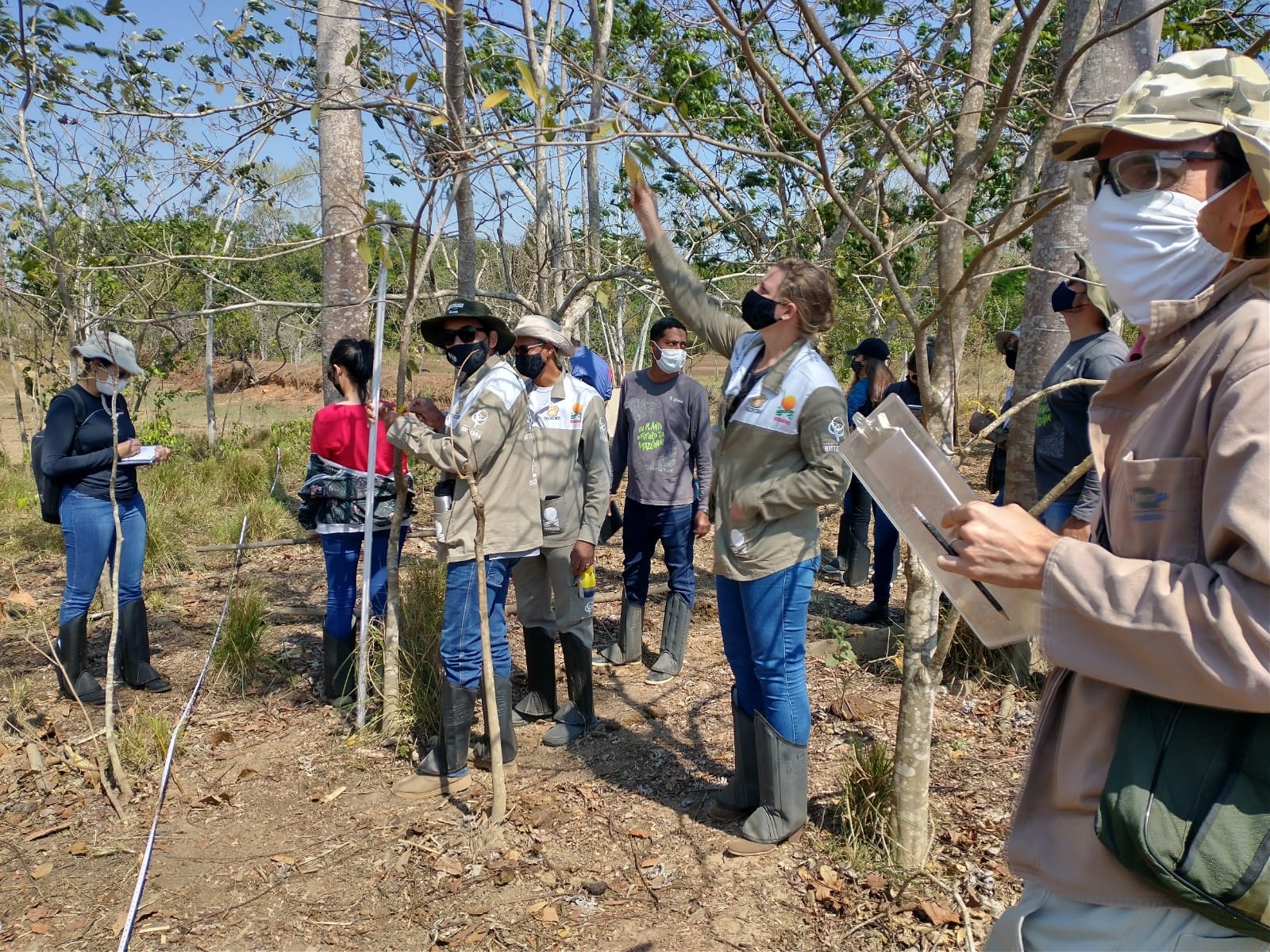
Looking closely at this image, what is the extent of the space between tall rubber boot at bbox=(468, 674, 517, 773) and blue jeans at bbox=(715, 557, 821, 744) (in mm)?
1170

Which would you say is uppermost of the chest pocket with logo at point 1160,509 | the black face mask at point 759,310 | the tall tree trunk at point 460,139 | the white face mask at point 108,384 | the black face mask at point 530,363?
the tall tree trunk at point 460,139

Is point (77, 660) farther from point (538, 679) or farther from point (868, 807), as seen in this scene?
point (868, 807)

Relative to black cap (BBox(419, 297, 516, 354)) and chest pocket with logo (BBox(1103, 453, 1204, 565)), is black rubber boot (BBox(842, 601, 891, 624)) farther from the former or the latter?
chest pocket with logo (BBox(1103, 453, 1204, 565))

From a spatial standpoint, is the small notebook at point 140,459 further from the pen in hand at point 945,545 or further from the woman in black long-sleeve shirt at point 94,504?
the pen in hand at point 945,545

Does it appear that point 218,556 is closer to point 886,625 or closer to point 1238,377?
point 886,625

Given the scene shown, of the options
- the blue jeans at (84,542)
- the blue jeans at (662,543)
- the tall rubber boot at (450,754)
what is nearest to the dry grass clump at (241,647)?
the blue jeans at (84,542)

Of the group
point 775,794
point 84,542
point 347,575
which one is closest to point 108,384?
point 84,542

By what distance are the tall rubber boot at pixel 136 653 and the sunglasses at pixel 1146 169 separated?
5115 mm

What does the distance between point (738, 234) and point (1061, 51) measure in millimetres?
3170

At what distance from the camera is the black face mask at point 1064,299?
12.8 ft

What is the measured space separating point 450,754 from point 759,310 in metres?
2.24

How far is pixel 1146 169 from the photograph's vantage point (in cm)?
132

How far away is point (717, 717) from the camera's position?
14.6 feet

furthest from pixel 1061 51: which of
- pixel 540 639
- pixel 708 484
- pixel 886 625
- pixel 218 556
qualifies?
pixel 218 556
